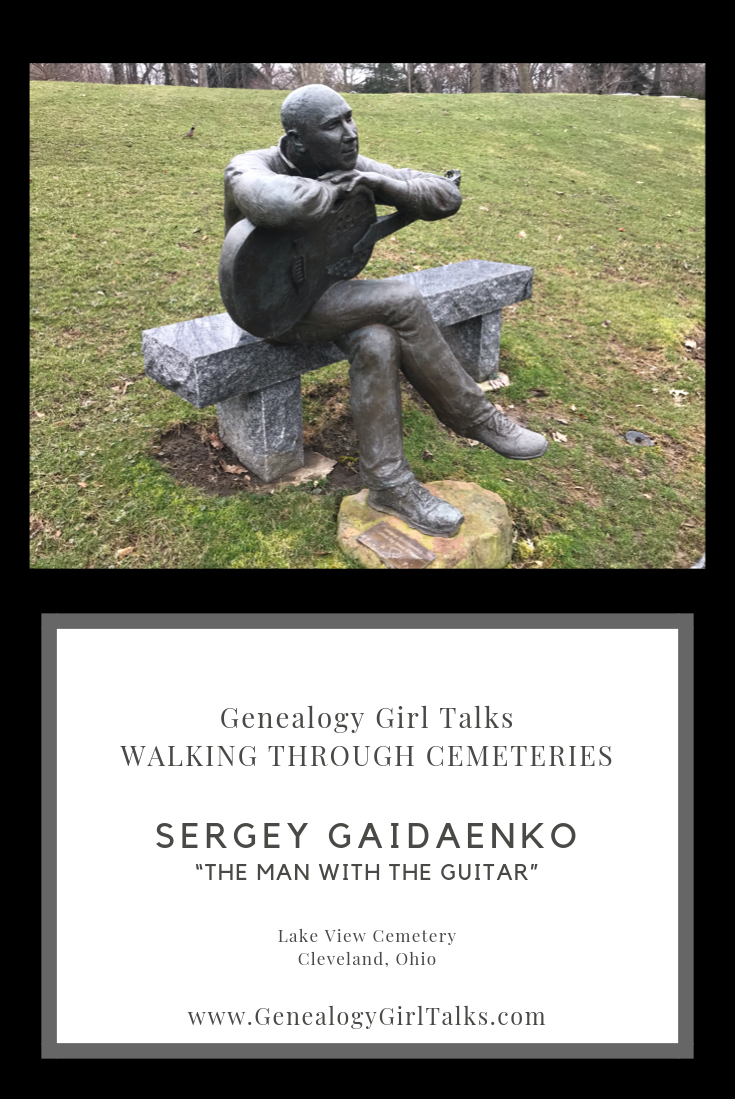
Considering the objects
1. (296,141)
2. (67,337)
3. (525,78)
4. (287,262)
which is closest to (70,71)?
(525,78)

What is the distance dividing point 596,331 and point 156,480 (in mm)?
3810

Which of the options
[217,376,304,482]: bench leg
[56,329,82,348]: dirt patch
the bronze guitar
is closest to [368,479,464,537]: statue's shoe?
[217,376,304,482]: bench leg

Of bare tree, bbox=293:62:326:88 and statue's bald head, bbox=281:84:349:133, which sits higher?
bare tree, bbox=293:62:326:88

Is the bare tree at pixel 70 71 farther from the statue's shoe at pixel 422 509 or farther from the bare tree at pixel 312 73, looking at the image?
the statue's shoe at pixel 422 509

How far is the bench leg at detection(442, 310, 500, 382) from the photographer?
5.10m

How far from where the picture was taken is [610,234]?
322 inches

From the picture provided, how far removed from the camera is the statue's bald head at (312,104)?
3.12 metres

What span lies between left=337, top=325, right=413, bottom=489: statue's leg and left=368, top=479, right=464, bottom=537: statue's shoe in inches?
2.0

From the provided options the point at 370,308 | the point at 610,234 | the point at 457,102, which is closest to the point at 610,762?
the point at 370,308

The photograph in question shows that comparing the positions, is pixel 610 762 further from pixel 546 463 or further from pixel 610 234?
pixel 610 234

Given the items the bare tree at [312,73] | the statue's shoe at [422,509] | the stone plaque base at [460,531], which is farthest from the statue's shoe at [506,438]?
the bare tree at [312,73]

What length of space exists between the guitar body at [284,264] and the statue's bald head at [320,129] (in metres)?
0.15

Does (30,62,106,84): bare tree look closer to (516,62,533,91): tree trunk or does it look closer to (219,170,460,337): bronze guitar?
(516,62,533,91): tree trunk

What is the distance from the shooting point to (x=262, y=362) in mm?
3715
